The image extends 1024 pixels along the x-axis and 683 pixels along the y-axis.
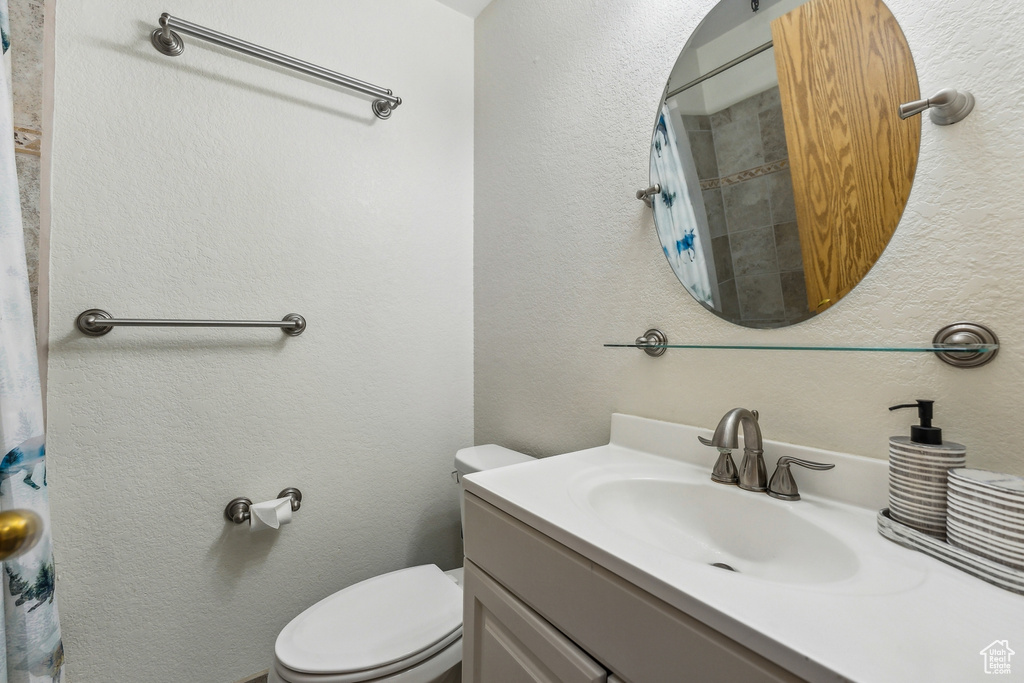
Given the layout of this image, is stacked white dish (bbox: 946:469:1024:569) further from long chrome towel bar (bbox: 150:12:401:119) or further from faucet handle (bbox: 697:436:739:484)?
long chrome towel bar (bbox: 150:12:401:119)

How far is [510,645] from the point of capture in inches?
26.0

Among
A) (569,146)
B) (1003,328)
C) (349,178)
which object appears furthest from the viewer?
(349,178)

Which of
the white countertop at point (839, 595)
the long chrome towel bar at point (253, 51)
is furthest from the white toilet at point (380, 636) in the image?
the long chrome towel bar at point (253, 51)

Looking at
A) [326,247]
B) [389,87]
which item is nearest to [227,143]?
[326,247]

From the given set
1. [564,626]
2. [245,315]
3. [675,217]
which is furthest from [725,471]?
[245,315]

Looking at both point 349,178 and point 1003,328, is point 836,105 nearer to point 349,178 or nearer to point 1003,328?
point 1003,328

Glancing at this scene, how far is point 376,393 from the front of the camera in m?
1.43

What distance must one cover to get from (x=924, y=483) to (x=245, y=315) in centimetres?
146

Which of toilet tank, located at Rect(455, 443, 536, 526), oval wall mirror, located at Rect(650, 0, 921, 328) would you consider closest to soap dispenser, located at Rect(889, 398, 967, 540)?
oval wall mirror, located at Rect(650, 0, 921, 328)

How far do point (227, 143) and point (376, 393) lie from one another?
829 millimetres

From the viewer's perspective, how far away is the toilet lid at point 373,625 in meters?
0.88

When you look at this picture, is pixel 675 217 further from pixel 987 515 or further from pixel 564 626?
pixel 564 626

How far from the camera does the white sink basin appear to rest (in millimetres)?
602

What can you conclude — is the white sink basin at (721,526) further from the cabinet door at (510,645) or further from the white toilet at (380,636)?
the white toilet at (380,636)
